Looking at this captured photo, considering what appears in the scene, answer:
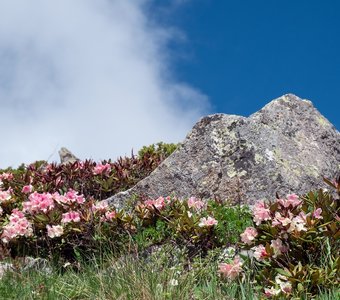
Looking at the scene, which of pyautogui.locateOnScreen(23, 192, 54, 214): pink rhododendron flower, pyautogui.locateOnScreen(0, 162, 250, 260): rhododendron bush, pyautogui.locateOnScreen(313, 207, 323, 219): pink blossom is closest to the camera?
pyautogui.locateOnScreen(313, 207, 323, 219): pink blossom

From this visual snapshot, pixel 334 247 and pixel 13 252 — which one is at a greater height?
pixel 13 252

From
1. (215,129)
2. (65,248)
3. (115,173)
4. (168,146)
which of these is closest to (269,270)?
(65,248)

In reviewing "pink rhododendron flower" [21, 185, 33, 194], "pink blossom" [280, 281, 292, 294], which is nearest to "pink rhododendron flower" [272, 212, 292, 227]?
"pink blossom" [280, 281, 292, 294]

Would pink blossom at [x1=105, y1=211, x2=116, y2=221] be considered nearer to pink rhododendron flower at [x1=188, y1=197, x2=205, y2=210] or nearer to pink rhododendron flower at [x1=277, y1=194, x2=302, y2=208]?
pink rhododendron flower at [x1=188, y1=197, x2=205, y2=210]

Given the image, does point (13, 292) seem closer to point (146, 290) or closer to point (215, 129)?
point (146, 290)

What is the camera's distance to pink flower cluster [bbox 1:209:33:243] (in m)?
9.16

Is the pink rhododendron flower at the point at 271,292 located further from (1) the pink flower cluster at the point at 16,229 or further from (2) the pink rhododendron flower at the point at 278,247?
(1) the pink flower cluster at the point at 16,229

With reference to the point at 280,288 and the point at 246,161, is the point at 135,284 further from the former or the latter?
the point at 246,161

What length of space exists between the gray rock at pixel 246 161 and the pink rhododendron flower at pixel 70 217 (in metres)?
1.47

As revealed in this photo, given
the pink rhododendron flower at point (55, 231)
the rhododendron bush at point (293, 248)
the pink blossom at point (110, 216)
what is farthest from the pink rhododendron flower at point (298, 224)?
the pink rhododendron flower at point (55, 231)

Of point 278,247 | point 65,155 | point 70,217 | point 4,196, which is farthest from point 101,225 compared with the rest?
point 65,155

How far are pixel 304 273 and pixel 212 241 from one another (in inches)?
71.8

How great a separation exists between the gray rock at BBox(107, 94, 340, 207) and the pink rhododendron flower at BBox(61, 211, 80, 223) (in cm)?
147

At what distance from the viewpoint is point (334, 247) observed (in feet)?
23.1
